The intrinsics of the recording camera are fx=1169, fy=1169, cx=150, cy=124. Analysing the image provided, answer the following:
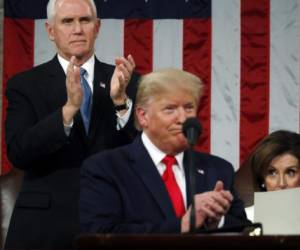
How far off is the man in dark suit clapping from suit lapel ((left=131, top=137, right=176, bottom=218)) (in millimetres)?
435

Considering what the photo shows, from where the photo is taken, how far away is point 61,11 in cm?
455

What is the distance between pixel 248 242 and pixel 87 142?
1.49 meters

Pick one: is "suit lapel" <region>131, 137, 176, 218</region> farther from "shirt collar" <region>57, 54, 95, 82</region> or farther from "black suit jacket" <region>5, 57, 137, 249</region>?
"shirt collar" <region>57, 54, 95, 82</region>

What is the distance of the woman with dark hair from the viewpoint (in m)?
4.66

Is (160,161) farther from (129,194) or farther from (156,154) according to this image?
(129,194)

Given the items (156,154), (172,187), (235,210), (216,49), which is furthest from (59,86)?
(216,49)

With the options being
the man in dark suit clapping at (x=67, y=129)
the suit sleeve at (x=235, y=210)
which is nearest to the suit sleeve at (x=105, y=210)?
the suit sleeve at (x=235, y=210)

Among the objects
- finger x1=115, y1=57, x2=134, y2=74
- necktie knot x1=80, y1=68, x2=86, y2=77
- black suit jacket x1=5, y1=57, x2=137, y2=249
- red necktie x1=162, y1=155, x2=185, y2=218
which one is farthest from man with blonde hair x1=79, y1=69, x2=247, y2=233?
necktie knot x1=80, y1=68, x2=86, y2=77

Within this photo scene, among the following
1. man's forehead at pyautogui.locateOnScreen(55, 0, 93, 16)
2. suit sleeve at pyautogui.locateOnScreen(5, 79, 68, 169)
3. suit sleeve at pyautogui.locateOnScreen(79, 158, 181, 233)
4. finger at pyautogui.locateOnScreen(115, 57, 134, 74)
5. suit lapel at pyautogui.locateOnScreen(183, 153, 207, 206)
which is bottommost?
suit sleeve at pyautogui.locateOnScreen(79, 158, 181, 233)

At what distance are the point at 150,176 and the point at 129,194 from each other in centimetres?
11

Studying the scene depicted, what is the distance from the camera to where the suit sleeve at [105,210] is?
145 inches

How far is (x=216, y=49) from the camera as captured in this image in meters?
6.21

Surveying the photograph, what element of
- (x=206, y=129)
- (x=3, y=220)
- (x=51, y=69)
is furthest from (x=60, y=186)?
(x=206, y=129)

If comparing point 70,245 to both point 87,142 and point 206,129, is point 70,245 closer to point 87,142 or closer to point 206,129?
point 87,142
